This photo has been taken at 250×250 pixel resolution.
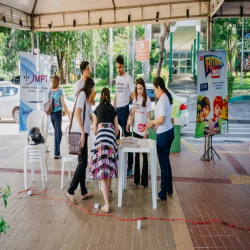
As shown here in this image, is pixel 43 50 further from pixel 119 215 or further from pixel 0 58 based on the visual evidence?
pixel 119 215

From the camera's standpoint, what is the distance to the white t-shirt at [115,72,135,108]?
6.44 metres

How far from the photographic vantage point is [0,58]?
2406cm

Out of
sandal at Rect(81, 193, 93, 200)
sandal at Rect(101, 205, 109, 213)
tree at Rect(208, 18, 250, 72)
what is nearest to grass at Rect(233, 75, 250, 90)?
tree at Rect(208, 18, 250, 72)

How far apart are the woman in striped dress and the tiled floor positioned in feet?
1.80

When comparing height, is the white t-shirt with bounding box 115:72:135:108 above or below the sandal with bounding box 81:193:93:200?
above

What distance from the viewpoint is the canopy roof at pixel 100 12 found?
7305mm

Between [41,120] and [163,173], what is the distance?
2660 millimetres

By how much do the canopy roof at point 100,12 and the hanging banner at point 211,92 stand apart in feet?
3.14

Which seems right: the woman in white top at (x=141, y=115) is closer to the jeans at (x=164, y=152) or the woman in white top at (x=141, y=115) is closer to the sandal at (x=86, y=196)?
the jeans at (x=164, y=152)

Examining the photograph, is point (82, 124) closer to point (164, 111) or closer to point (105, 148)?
point (105, 148)

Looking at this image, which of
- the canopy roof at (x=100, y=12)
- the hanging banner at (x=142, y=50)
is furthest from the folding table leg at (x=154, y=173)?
the hanging banner at (x=142, y=50)

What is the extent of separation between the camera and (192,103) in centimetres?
2111

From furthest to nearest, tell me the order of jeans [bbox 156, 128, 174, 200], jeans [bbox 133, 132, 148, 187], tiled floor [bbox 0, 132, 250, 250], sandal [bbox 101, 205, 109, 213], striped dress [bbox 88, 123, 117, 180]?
jeans [bbox 133, 132, 148, 187] → jeans [bbox 156, 128, 174, 200] → sandal [bbox 101, 205, 109, 213] → striped dress [bbox 88, 123, 117, 180] → tiled floor [bbox 0, 132, 250, 250]

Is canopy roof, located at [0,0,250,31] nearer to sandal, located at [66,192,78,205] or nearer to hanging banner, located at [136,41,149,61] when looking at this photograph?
sandal, located at [66,192,78,205]
